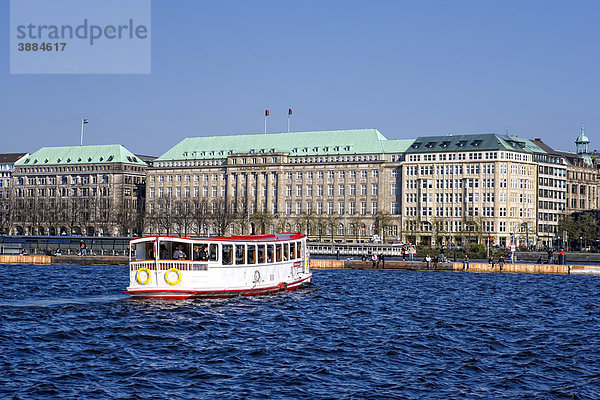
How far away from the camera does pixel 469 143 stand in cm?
18775

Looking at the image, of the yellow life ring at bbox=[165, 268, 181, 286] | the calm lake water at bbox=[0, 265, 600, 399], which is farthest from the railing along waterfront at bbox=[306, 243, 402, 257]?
the yellow life ring at bbox=[165, 268, 181, 286]

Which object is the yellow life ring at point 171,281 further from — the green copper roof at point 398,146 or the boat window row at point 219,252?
the green copper roof at point 398,146

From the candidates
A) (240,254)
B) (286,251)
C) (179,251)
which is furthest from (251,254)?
(286,251)

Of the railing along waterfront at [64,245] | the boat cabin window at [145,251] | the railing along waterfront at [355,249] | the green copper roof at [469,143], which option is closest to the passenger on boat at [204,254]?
the boat cabin window at [145,251]

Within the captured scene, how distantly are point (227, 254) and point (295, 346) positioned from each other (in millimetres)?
19208

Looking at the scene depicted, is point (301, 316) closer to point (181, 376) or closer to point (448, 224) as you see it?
point (181, 376)

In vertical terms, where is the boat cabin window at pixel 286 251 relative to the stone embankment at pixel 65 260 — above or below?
above

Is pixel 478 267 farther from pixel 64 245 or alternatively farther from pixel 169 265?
pixel 169 265

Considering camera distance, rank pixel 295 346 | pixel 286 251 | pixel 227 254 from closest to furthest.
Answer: pixel 295 346 → pixel 227 254 → pixel 286 251

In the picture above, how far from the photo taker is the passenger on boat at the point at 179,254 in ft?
187

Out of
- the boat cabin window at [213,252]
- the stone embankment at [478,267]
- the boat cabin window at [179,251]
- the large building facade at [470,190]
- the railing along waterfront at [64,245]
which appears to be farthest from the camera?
the large building facade at [470,190]

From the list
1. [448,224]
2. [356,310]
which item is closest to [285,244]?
[356,310]

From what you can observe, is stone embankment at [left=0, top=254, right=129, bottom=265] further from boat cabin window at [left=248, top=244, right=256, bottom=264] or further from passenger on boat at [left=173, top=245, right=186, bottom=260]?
passenger on boat at [left=173, top=245, right=186, bottom=260]

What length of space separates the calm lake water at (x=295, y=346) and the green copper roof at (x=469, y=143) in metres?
117
